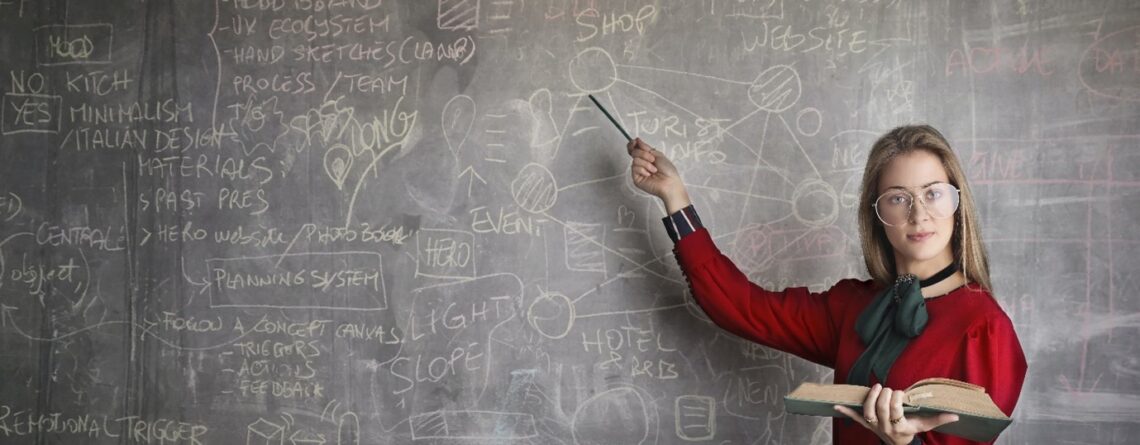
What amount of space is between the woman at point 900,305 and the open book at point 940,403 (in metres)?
0.03

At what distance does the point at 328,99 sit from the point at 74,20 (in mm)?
1009

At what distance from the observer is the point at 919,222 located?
1.96 m

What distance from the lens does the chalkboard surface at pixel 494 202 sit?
2.63 m

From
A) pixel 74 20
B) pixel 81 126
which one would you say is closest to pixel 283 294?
pixel 81 126

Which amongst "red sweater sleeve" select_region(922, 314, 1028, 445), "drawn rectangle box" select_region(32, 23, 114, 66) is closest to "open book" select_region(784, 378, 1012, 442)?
"red sweater sleeve" select_region(922, 314, 1028, 445)

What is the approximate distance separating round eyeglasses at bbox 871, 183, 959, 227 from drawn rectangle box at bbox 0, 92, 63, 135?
9.38 ft

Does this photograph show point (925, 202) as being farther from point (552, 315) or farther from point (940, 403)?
point (552, 315)

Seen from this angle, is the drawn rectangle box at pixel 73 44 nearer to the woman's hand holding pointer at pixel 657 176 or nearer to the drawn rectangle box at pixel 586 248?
the drawn rectangle box at pixel 586 248

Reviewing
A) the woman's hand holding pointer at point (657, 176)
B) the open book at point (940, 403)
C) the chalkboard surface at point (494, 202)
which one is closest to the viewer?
the open book at point (940, 403)

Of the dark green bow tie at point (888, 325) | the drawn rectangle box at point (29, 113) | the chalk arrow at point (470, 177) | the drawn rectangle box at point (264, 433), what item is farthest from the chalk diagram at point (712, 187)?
the drawn rectangle box at point (29, 113)

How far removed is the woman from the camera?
1.82m

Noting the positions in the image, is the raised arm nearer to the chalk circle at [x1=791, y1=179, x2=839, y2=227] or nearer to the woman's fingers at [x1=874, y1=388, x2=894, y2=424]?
the chalk circle at [x1=791, y1=179, x2=839, y2=227]

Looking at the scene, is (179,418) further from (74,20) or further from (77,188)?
(74,20)

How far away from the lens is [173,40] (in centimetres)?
290
